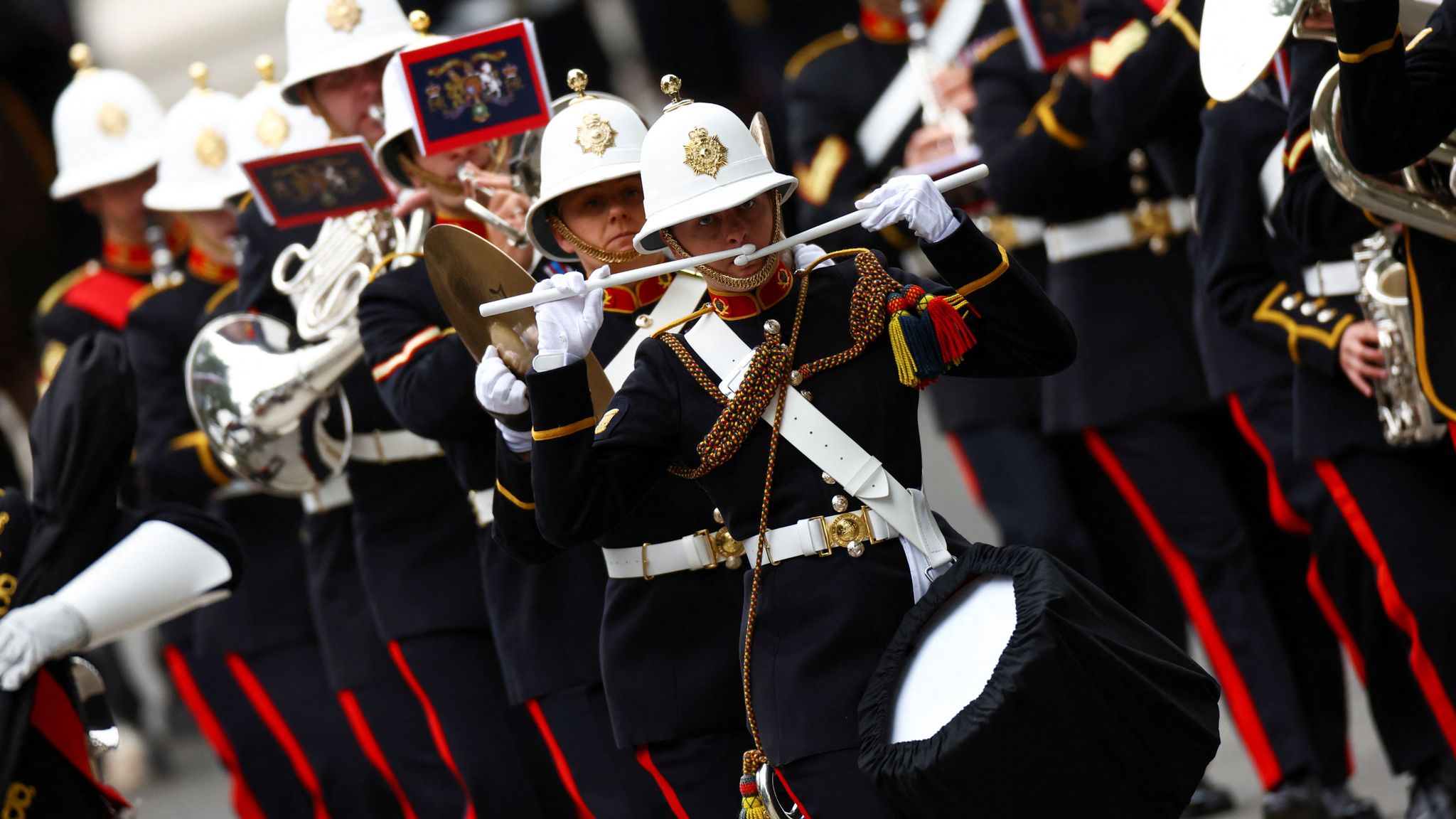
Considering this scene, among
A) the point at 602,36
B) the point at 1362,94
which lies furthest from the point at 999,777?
the point at 602,36

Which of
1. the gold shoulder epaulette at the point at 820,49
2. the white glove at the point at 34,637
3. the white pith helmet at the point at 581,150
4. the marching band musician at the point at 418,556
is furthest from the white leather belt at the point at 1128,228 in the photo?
the white glove at the point at 34,637

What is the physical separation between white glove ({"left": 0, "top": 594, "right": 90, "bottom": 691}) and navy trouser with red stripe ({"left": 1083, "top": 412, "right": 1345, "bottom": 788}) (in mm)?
2804

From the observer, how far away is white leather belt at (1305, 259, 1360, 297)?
4.80m

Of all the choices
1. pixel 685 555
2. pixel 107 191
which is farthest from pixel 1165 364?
pixel 107 191

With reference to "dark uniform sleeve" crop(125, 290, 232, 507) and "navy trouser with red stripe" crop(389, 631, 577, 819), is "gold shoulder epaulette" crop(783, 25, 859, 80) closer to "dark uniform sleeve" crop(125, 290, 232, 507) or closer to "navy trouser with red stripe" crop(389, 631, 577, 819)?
"dark uniform sleeve" crop(125, 290, 232, 507)

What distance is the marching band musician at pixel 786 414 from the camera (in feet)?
11.8

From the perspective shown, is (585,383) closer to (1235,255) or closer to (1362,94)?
(1362,94)

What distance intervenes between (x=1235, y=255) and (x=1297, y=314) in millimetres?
258

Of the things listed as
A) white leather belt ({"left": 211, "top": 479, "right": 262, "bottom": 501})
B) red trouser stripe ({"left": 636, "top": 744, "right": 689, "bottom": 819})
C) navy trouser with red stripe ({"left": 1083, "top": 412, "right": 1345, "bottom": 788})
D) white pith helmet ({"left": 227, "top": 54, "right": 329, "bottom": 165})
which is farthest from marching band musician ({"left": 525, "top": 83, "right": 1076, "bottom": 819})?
white leather belt ({"left": 211, "top": 479, "right": 262, "bottom": 501})

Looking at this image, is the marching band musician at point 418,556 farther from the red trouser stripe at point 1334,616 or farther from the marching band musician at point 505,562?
the red trouser stripe at point 1334,616

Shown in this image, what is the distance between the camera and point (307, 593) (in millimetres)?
6543

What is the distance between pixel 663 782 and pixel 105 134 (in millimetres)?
3805

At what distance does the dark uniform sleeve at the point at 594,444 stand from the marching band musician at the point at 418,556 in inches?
67.6

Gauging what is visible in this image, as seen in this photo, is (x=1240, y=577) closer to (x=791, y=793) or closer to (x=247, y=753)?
(x=791, y=793)
